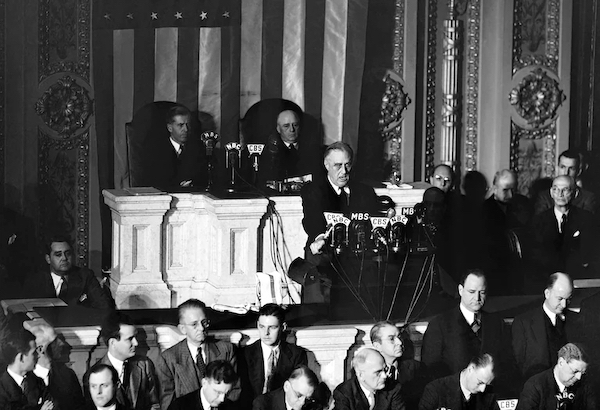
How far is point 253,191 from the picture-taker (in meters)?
9.67

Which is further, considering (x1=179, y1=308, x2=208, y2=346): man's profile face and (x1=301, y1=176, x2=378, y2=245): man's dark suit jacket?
(x1=301, y1=176, x2=378, y2=245): man's dark suit jacket

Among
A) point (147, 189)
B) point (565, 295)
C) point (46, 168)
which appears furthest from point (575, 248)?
point (46, 168)

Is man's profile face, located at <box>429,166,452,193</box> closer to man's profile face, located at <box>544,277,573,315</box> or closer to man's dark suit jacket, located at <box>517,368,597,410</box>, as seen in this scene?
man's profile face, located at <box>544,277,573,315</box>

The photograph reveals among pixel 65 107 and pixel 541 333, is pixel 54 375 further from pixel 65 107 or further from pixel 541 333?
pixel 65 107

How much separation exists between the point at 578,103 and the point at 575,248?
9.28 feet

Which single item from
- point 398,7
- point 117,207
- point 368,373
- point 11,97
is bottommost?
point 368,373

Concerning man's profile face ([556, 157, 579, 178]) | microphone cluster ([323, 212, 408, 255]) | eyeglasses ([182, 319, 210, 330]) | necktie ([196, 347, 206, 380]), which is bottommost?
necktie ([196, 347, 206, 380])

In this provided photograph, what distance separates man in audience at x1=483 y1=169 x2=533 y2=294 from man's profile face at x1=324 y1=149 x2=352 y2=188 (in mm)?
1538

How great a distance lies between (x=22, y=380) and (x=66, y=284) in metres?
1.69

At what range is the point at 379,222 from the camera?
28.4 feet

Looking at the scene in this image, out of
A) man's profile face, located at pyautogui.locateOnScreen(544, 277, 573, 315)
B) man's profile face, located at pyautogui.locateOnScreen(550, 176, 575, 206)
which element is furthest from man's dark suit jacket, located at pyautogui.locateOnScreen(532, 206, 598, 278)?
man's profile face, located at pyautogui.locateOnScreen(544, 277, 573, 315)

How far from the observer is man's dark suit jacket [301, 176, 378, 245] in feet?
29.5

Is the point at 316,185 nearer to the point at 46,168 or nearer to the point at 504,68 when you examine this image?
the point at 46,168

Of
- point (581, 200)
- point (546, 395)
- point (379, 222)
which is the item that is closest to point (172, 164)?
point (379, 222)
